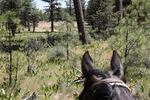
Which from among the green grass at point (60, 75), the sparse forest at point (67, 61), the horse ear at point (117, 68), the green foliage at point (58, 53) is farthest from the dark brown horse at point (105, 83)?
the green foliage at point (58, 53)

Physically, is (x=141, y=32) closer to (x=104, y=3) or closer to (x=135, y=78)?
(x=135, y=78)

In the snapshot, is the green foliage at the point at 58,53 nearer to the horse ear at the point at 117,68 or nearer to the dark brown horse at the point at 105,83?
the horse ear at the point at 117,68

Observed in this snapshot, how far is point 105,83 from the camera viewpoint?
2.31m

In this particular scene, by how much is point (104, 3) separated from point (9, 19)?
24.9m

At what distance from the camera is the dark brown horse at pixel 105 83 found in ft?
7.22

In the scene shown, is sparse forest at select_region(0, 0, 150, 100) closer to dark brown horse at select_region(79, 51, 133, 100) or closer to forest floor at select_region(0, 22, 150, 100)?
forest floor at select_region(0, 22, 150, 100)

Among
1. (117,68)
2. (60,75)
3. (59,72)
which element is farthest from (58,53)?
(117,68)

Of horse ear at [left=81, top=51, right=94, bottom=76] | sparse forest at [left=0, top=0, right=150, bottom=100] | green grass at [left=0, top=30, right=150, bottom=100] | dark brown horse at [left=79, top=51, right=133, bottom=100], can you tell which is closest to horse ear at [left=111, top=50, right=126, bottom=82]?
dark brown horse at [left=79, top=51, right=133, bottom=100]

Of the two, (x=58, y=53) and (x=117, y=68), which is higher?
(x=117, y=68)

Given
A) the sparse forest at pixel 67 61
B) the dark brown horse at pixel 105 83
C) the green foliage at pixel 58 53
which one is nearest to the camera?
the dark brown horse at pixel 105 83

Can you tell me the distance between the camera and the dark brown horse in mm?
2199

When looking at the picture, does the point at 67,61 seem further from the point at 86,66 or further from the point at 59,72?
the point at 86,66

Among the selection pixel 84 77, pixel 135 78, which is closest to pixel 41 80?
pixel 135 78

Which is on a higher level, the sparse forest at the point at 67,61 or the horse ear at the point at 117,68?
the horse ear at the point at 117,68
